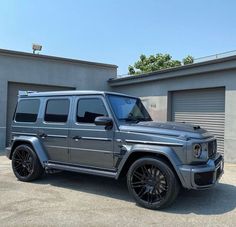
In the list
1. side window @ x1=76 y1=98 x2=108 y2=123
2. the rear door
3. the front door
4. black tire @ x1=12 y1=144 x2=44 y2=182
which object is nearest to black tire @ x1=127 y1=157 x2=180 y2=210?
the front door

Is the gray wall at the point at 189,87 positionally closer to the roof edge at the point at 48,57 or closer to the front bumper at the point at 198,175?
the roof edge at the point at 48,57

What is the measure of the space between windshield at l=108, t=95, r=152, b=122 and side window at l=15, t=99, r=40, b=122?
6.91 ft

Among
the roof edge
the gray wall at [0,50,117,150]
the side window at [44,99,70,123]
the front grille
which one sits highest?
the roof edge

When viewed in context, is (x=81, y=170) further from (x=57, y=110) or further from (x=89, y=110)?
(x=57, y=110)

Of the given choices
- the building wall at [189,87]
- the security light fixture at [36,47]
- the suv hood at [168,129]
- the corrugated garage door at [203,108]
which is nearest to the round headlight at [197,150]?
the suv hood at [168,129]

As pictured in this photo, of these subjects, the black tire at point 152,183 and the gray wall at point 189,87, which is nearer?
the black tire at point 152,183

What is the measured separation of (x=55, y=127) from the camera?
7.75 metres

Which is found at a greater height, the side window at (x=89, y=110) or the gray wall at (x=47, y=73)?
the gray wall at (x=47, y=73)

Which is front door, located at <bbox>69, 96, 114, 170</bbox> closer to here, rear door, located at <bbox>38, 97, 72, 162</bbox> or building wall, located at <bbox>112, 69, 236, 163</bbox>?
rear door, located at <bbox>38, 97, 72, 162</bbox>

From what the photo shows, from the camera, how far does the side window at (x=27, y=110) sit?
27.3ft

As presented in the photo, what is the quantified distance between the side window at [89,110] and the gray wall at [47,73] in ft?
26.8

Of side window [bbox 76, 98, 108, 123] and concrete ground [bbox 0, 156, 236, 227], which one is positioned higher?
side window [bbox 76, 98, 108, 123]

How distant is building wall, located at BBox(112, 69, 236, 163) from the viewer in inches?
464

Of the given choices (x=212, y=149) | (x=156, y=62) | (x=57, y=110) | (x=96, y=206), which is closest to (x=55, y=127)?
(x=57, y=110)
